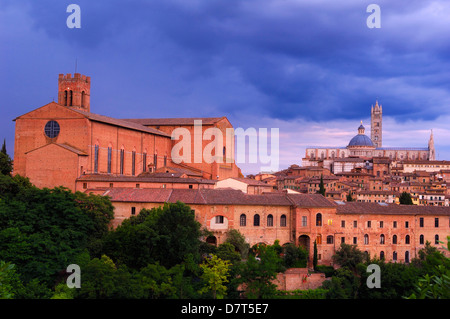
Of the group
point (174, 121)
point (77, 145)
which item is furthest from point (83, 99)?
point (77, 145)

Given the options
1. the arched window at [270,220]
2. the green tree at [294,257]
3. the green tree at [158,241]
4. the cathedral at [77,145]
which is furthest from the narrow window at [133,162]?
the green tree at [294,257]

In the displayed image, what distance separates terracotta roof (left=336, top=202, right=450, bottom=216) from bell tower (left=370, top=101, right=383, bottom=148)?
382 ft

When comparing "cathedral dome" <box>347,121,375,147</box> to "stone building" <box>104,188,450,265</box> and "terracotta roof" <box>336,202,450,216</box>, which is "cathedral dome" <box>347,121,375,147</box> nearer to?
"terracotta roof" <box>336,202,450,216</box>

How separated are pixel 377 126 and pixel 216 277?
136m

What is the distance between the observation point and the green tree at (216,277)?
24.5 m

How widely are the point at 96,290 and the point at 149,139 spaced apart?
2717cm

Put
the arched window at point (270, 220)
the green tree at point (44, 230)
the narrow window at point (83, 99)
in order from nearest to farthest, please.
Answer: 1. the green tree at point (44, 230)
2. the arched window at point (270, 220)
3. the narrow window at point (83, 99)

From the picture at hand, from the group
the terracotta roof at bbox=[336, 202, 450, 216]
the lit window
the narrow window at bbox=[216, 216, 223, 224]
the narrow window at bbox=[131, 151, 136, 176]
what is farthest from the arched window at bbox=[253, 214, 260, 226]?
the lit window

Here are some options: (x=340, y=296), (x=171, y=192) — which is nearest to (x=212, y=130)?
(x=171, y=192)

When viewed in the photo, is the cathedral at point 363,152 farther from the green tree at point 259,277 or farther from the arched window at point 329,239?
the green tree at point 259,277

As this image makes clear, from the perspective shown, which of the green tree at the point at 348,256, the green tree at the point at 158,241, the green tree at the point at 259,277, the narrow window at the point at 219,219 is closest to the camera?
the green tree at the point at 259,277

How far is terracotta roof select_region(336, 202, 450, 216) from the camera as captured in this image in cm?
3537

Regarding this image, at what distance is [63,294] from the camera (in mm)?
21234

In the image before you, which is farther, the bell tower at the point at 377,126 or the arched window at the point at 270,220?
the bell tower at the point at 377,126
